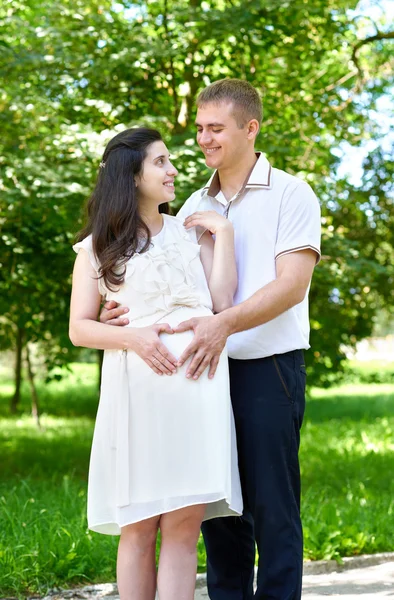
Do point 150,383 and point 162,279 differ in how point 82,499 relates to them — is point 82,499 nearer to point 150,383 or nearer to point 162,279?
point 150,383

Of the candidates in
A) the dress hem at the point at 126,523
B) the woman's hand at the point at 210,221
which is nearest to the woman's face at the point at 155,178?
the woman's hand at the point at 210,221

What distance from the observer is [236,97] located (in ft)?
11.1

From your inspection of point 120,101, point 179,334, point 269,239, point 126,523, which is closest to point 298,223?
point 269,239

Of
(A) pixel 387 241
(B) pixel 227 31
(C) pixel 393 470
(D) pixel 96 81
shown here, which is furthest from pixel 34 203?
(A) pixel 387 241

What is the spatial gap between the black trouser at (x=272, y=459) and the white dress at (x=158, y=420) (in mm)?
209

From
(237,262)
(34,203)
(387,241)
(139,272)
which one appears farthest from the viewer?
(387,241)

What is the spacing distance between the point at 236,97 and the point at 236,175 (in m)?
0.33

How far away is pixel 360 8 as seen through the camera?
420 inches

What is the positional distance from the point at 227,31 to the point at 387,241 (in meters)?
5.96

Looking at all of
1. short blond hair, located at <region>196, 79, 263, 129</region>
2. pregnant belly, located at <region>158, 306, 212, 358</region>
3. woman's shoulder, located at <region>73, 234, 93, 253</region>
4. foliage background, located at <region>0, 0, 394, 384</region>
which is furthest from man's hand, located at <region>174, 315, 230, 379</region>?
foliage background, located at <region>0, 0, 394, 384</region>

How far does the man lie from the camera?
10.7ft

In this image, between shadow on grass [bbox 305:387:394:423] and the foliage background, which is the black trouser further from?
shadow on grass [bbox 305:387:394:423]

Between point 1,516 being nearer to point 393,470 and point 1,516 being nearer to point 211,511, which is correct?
point 211,511

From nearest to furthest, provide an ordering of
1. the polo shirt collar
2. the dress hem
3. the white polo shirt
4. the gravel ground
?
1. the dress hem
2. the white polo shirt
3. the polo shirt collar
4. the gravel ground
